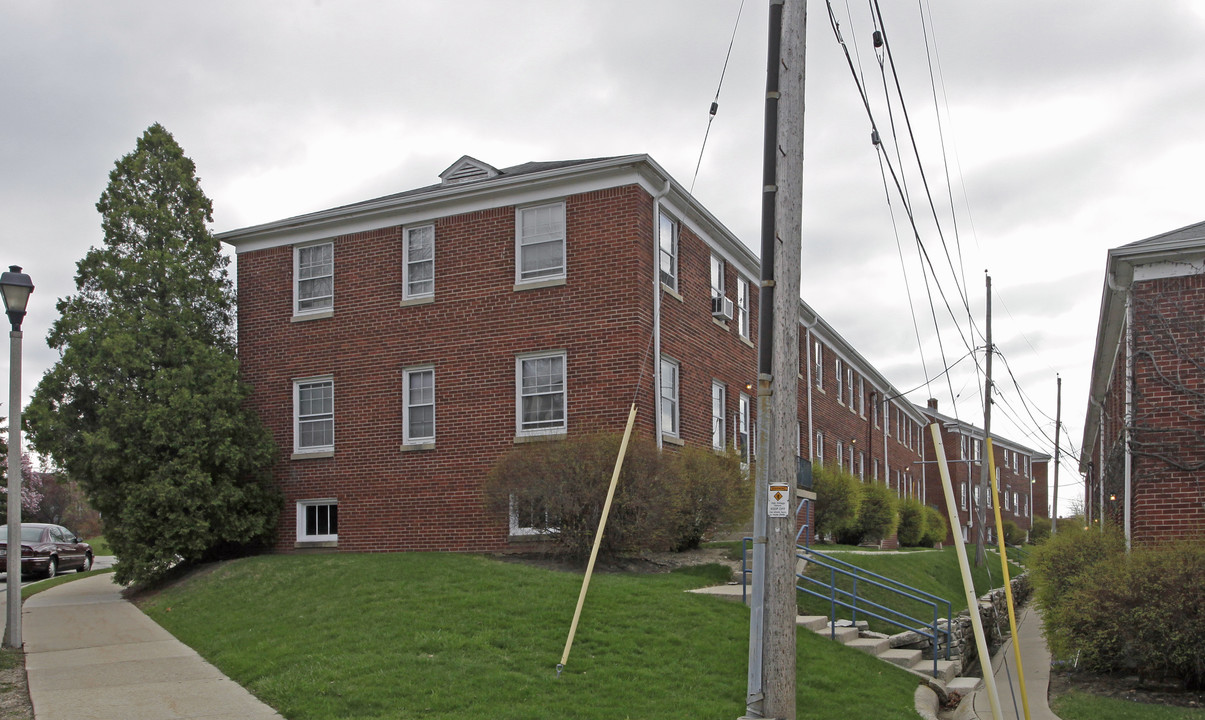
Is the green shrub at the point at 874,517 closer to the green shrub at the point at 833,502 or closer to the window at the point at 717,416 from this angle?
the green shrub at the point at 833,502

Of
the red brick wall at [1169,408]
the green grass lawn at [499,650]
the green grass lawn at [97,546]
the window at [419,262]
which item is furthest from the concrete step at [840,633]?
the green grass lawn at [97,546]

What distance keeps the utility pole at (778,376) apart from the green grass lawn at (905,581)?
6.16 m

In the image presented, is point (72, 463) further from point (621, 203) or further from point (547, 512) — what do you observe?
point (621, 203)

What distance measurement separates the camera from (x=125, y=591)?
20375 mm

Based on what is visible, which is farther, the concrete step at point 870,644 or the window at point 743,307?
the window at point 743,307

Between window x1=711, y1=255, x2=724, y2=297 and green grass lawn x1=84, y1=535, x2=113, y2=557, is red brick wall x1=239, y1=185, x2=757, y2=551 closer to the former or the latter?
window x1=711, y1=255, x2=724, y2=297

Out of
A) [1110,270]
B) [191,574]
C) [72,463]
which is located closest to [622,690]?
[1110,270]

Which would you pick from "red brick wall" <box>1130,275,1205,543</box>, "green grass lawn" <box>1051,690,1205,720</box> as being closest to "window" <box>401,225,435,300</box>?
"red brick wall" <box>1130,275,1205,543</box>

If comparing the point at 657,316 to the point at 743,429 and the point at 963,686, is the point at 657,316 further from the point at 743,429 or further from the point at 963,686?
the point at 963,686

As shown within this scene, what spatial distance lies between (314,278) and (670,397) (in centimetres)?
834

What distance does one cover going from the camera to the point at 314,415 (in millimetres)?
22219

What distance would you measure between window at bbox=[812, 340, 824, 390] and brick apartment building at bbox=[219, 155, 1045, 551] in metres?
10.1

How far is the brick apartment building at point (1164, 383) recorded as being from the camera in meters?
15.0

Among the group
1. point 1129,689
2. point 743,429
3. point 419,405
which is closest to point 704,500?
point 419,405
